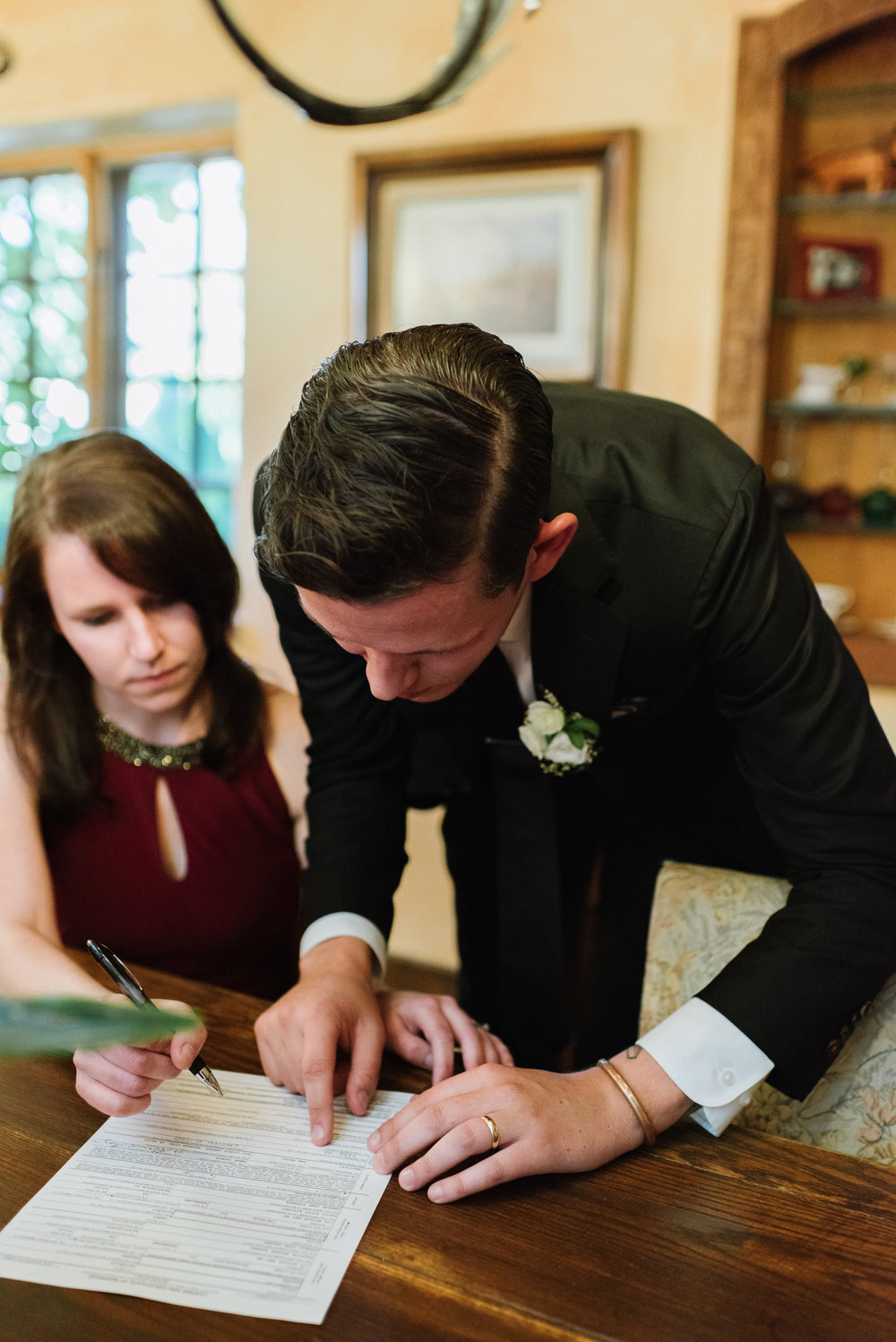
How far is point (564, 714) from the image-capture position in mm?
1290

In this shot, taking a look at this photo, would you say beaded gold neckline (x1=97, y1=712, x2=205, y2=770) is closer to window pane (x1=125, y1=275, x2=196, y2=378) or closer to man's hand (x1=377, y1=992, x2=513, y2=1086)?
man's hand (x1=377, y1=992, x2=513, y2=1086)

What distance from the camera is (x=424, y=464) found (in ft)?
2.84

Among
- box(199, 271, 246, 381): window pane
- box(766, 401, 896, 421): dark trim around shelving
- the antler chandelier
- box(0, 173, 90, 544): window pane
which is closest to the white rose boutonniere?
the antler chandelier

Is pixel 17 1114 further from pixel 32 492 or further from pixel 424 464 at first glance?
pixel 32 492

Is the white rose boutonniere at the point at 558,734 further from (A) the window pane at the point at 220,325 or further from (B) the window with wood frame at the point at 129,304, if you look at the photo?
(A) the window pane at the point at 220,325

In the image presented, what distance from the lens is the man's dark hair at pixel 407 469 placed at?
2.82ft

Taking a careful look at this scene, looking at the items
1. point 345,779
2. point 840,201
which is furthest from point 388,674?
point 840,201

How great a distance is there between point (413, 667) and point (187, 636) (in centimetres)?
63

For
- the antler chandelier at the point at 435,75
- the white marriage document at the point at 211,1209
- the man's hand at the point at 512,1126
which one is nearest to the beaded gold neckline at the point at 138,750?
the white marriage document at the point at 211,1209

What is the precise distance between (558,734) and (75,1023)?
878 mm

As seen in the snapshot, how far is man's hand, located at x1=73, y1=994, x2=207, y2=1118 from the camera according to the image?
94 centimetres

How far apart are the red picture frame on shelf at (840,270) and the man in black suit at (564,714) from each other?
5.60 feet

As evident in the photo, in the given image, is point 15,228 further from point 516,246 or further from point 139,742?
point 139,742

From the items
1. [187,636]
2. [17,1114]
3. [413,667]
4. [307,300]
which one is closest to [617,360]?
[307,300]
